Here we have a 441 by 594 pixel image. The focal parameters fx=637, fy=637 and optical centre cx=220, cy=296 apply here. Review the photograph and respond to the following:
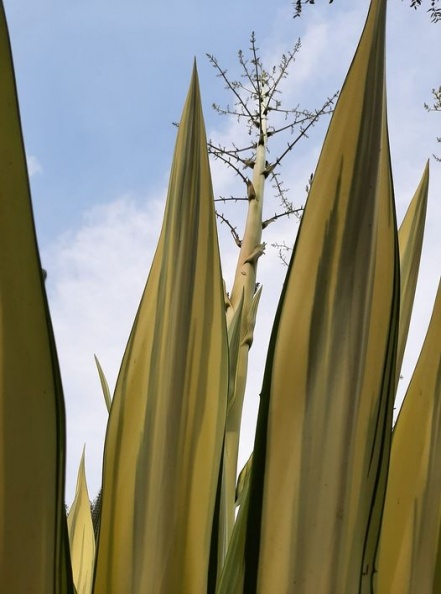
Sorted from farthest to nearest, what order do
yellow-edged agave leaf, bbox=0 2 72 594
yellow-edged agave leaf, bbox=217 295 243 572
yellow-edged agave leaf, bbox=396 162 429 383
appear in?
yellow-edged agave leaf, bbox=217 295 243 572
yellow-edged agave leaf, bbox=396 162 429 383
yellow-edged agave leaf, bbox=0 2 72 594

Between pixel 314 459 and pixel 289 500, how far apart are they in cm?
2

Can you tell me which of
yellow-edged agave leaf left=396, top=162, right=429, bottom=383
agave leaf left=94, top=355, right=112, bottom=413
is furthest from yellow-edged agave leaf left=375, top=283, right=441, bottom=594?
agave leaf left=94, top=355, right=112, bottom=413

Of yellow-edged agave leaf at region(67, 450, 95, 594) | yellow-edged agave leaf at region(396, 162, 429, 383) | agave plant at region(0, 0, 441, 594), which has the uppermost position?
yellow-edged agave leaf at region(396, 162, 429, 383)

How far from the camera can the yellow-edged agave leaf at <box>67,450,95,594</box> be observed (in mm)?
708

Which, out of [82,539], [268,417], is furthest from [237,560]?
[82,539]

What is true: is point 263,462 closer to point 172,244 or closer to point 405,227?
point 172,244

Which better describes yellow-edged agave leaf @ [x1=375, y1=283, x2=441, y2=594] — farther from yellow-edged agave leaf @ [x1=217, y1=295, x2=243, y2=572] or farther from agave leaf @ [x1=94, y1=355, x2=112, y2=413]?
agave leaf @ [x1=94, y1=355, x2=112, y2=413]

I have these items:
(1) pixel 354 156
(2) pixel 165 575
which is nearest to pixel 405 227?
(1) pixel 354 156

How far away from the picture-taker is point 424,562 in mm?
298

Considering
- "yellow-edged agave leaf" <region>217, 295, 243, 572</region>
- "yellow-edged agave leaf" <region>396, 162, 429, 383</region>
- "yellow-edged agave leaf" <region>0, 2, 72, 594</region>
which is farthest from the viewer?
"yellow-edged agave leaf" <region>217, 295, 243, 572</region>

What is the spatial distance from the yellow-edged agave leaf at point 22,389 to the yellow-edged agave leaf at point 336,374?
0.09 metres

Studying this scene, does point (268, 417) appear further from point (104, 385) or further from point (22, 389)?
point (104, 385)

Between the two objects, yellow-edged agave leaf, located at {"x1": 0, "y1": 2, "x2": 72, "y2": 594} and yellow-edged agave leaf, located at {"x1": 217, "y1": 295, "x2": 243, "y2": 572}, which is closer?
yellow-edged agave leaf, located at {"x1": 0, "y1": 2, "x2": 72, "y2": 594}

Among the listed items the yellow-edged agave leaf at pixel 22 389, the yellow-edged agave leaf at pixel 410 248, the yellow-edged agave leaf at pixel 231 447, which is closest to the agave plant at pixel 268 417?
the yellow-edged agave leaf at pixel 22 389
